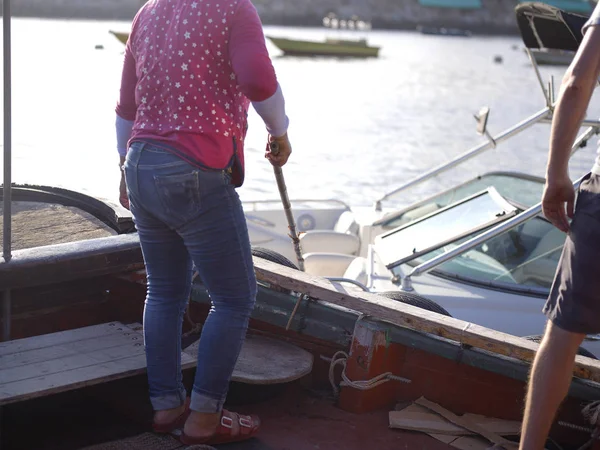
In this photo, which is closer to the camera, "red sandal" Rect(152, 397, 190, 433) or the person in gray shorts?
the person in gray shorts

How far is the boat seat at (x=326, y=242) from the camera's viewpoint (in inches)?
270

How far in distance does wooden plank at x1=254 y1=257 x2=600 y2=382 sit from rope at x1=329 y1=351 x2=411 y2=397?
24cm

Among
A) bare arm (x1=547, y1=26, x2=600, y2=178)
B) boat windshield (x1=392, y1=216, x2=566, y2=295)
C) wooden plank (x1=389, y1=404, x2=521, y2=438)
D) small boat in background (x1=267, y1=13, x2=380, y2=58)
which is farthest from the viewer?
small boat in background (x1=267, y1=13, x2=380, y2=58)

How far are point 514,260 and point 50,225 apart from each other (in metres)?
2.97

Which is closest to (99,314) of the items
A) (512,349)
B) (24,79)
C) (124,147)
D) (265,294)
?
(265,294)

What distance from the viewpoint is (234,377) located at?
3477 millimetres

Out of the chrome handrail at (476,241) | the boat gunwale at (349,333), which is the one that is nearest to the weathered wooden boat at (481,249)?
the chrome handrail at (476,241)

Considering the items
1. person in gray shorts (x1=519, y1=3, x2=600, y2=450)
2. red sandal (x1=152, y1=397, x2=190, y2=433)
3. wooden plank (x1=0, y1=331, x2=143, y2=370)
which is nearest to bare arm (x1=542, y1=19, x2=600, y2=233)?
person in gray shorts (x1=519, y1=3, x2=600, y2=450)

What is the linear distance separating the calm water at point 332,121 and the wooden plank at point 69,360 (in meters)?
1.54

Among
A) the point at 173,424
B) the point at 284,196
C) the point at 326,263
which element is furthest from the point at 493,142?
the point at 173,424

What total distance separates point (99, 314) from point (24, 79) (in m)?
34.8

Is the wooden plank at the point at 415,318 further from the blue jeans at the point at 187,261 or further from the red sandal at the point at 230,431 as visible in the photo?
the blue jeans at the point at 187,261

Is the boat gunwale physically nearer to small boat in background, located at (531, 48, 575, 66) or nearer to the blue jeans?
the blue jeans

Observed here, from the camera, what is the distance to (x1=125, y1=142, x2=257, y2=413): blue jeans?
2.84 m
